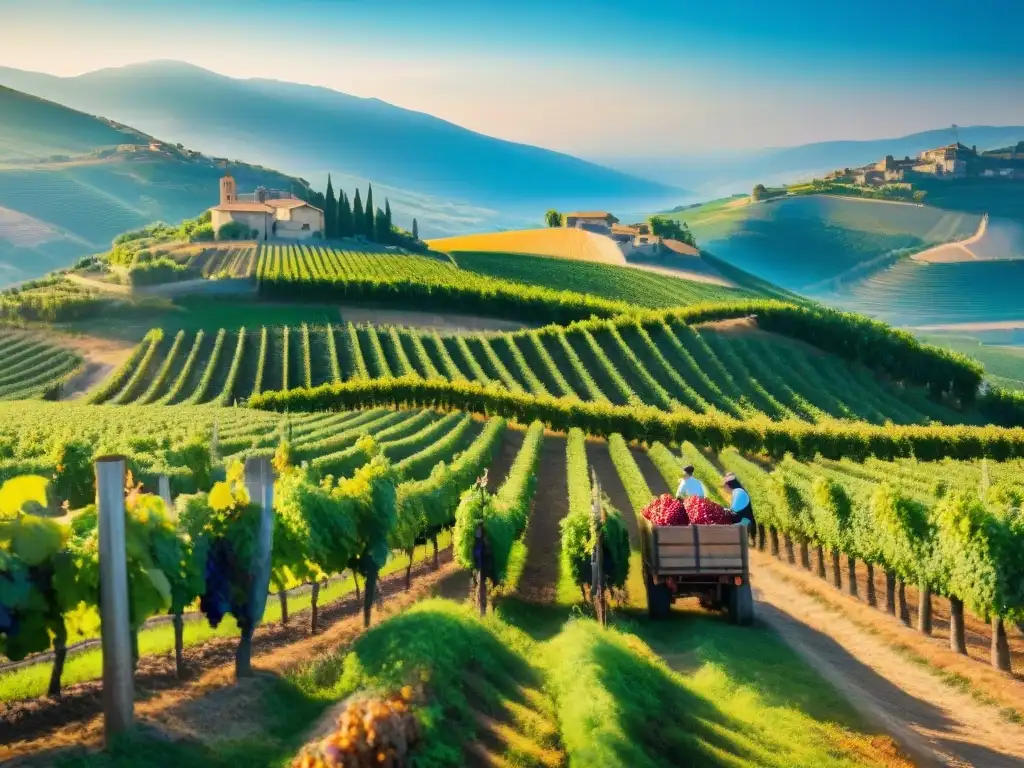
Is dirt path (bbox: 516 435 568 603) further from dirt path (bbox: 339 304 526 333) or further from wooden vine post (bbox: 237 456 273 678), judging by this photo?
dirt path (bbox: 339 304 526 333)

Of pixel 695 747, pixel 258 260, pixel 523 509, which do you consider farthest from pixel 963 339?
pixel 695 747

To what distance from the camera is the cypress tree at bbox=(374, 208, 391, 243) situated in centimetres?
12456

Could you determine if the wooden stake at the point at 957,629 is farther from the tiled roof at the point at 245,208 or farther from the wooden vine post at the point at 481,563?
the tiled roof at the point at 245,208

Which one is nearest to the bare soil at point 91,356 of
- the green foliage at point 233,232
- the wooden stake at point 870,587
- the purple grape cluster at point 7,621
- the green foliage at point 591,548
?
the green foliage at point 233,232

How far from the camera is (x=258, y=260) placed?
3917 inches

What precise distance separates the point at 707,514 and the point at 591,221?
512 feet

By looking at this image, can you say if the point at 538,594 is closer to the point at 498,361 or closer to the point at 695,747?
the point at 695,747

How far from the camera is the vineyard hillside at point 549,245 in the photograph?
142 metres

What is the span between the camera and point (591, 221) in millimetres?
170250

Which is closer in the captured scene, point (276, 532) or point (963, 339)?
point (276, 532)

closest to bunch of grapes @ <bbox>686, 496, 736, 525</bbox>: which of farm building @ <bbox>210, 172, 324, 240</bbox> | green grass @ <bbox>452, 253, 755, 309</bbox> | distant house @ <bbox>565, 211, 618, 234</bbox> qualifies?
green grass @ <bbox>452, 253, 755, 309</bbox>

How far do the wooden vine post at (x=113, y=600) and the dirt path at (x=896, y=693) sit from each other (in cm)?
922

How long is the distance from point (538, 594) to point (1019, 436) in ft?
119

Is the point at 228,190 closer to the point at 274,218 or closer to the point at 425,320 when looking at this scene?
the point at 274,218
